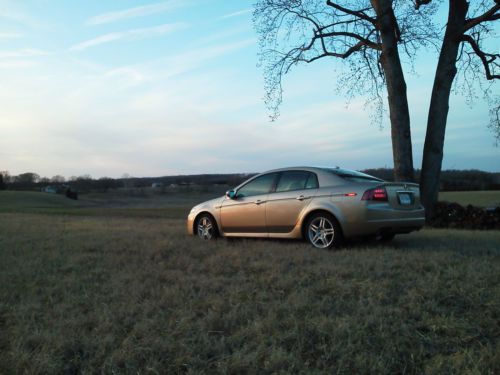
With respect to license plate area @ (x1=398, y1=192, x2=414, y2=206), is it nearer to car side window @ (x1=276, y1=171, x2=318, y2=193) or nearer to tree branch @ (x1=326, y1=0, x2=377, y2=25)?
car side window @ (x1=276, y1=171, x2=318, y2=193)

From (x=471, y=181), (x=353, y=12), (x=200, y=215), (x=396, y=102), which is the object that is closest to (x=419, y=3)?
(x=353, y=12)

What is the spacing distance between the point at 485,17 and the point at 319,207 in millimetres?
9742

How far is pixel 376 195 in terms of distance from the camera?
25.7ft

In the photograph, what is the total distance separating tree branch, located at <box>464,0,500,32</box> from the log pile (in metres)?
5.91

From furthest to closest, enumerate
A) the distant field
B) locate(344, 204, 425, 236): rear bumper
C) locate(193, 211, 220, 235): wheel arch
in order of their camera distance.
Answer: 1. the distant field
2. locate(193, 211, 220, 235): wheel arch
3. locate(344, 204, 425, 236): rear bumper

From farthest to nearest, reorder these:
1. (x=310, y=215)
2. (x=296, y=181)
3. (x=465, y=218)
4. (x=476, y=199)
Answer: (x=476, y=199) → (x=465, y=218) → (x=296, y=181) → (x=310, y=215)

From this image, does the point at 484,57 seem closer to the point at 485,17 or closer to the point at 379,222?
the point at 485,17

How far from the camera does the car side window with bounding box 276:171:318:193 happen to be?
8586mm

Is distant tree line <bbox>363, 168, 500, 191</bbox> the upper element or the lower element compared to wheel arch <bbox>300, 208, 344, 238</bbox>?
upper

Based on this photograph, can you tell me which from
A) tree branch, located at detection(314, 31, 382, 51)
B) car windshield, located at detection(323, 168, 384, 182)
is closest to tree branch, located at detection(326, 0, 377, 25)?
tree branch, located at detection(314, 31, 382, 51)

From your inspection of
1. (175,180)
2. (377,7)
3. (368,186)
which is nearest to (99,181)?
(175,180)

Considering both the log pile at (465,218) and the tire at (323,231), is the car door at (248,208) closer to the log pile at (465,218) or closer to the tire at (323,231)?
the tire at (323,231)

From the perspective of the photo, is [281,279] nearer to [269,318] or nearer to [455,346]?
[269,318]

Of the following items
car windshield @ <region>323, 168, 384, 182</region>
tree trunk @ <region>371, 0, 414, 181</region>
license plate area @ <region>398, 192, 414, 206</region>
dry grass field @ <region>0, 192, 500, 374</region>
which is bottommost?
dry grass field @ <region>0, 192, 500, 374</region>
